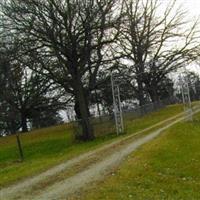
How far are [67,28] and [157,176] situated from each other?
21061mm

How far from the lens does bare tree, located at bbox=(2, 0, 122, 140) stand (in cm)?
3566

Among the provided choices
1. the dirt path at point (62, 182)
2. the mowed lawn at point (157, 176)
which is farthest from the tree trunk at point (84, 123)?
the dirt path at point (62, 182)

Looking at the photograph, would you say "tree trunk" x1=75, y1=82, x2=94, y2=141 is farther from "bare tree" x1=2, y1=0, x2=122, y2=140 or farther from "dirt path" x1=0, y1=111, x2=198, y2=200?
"dirt path" x1=0, y1=111, x2=198, y2=200

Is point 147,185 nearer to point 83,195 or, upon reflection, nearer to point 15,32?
point 83,195

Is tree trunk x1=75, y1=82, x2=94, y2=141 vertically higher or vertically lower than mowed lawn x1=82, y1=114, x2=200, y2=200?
higher

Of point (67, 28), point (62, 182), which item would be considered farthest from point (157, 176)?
point (67, 28)

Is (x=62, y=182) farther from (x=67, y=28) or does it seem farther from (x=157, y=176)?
(x=67, y=28)

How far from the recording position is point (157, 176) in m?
16.8

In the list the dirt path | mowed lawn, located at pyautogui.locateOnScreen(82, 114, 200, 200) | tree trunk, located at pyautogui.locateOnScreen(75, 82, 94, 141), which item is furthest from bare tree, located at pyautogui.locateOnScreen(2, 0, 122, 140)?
the dirt path

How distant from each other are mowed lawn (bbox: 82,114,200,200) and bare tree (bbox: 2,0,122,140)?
13.6m

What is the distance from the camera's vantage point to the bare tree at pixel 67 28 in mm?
35656

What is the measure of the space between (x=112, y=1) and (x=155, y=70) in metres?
24.0

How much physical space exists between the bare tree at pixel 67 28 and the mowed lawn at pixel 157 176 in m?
13.6

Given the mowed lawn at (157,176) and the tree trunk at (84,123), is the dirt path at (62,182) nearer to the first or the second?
the mowed lawn at (157,176)
